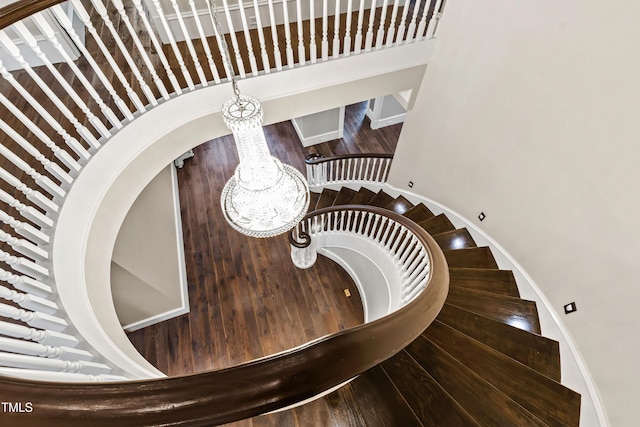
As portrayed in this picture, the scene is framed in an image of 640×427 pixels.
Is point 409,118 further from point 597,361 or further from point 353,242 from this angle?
point 597,361

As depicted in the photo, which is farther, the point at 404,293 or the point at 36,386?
the point at 404,293

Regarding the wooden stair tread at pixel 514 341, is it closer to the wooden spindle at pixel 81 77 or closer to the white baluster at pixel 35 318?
the white baluster at pixel 35 318

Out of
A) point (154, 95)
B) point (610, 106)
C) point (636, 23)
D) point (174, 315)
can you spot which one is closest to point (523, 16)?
point (636, 23)

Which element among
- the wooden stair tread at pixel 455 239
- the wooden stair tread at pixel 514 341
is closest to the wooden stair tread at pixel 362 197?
the wooden stair tread at pixel 455 239

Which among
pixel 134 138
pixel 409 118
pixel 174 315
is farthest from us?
pixel 174 315

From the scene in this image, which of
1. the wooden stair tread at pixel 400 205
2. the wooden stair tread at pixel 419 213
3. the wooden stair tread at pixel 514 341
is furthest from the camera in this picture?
the wooden stair tread at pixel 400 205

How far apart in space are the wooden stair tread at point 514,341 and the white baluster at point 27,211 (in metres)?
2.60

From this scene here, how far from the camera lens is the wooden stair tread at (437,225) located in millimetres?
3527

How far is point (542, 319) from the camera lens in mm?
2629

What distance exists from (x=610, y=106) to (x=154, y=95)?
9.71 ft

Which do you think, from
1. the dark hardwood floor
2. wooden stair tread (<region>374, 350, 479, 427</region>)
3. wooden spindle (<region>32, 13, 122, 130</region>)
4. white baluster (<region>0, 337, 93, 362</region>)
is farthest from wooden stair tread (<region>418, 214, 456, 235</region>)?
white baluster (<region>0, 337, 93, 362</region>)

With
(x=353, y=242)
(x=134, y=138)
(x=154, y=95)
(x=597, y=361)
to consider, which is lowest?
(x=597, y=361)

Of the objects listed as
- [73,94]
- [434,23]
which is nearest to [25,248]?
[73,94]

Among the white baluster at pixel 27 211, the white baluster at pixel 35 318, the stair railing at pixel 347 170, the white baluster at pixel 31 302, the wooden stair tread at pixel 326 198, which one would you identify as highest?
the stair railing at pixel 347 170
